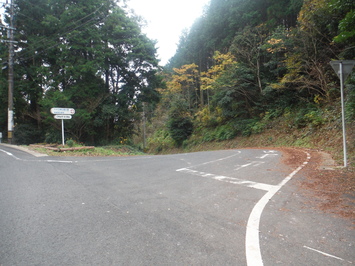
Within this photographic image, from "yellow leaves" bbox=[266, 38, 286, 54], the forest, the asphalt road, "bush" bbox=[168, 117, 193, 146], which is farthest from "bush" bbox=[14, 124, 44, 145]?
"yellow leaves" bbox=[266, 38, 286, 54]

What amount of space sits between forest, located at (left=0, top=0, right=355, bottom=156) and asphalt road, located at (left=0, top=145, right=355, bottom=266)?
48.4 feet

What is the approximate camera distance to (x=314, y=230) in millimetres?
2654

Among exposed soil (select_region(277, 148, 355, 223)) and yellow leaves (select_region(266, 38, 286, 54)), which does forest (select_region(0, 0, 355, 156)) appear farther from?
exposed soil (select_region(277, 148, 355, 223))

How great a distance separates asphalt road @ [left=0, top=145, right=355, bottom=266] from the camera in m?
2.12

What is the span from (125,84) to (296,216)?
20.9 m

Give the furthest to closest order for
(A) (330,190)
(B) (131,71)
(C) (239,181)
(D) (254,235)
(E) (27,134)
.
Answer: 1. (B) (131,71)
2. (E) (27,134)
3. (C) (239,181)
4. (A) (330,190)
5. (D) (254,235)

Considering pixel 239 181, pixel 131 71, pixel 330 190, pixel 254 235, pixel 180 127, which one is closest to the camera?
pixel 254 235

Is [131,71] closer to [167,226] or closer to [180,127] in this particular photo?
[180,127]

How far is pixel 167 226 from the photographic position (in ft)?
9.11

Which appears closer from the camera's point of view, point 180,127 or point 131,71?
point 131,71


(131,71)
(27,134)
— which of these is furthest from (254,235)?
(27,134)

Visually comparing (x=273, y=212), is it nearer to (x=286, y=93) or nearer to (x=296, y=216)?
(x=296, y=216)

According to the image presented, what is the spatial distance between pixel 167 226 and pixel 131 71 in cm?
2076

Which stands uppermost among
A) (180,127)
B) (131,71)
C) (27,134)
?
(131,71)
